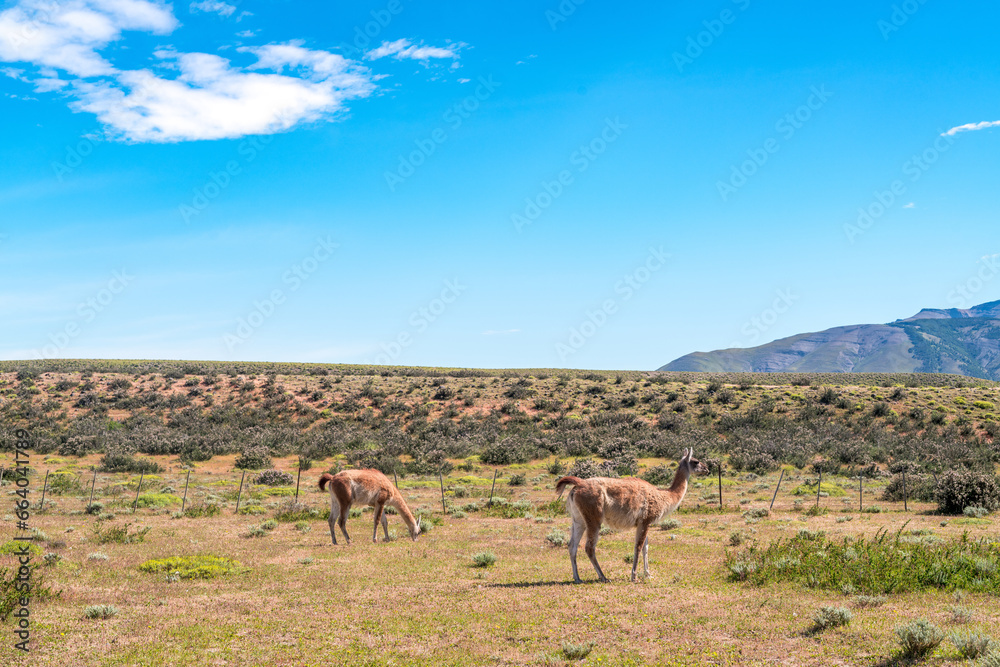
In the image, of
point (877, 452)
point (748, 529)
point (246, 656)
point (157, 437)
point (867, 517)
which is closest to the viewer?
point (246, 656)

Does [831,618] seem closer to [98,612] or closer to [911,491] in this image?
[98,612]

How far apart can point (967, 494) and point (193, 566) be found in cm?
2653

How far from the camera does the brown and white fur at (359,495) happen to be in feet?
60.0

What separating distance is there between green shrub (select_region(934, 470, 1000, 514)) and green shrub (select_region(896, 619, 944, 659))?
768 inches

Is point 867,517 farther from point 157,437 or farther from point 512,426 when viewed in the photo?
point 157,437

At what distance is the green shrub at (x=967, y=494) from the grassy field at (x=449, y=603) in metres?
2.44

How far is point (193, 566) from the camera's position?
14.2m

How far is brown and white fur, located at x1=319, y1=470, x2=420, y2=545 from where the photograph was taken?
18.3m

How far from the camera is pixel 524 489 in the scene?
32562 mm

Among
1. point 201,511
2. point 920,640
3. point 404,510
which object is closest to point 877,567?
point 920,640

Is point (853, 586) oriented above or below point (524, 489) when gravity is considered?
above

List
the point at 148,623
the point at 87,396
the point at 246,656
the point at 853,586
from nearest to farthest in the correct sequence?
the point at 246,656 < the point at 148,623 < the point at 853,586 < the point at 87,396

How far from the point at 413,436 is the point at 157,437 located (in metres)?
20.3

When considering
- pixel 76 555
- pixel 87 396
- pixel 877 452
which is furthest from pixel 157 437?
pixel 877 452
